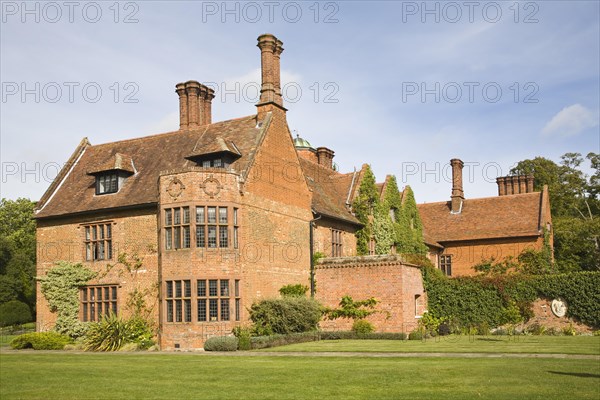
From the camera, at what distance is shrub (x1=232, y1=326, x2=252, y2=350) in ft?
81.3

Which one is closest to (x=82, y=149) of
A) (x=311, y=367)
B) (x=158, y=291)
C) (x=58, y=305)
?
(x=58, y=305)

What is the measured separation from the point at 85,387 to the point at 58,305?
16.3m

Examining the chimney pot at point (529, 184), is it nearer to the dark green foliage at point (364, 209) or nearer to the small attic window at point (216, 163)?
the dark green foliage at point (364, 209)

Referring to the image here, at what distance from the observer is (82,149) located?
35.0 m

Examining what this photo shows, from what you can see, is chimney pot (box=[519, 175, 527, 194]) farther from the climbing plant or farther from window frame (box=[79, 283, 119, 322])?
the climbing plant

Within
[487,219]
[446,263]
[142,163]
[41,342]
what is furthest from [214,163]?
[487,219]

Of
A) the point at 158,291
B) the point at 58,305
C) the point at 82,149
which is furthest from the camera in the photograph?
the point at 82,149

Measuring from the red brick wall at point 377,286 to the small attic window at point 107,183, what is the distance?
9.86m

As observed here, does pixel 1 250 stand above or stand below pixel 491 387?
above

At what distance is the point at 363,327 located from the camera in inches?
1146

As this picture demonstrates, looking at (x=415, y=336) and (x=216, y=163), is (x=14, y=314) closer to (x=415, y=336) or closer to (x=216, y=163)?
(x=216, y=163)

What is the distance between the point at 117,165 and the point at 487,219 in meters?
26.9

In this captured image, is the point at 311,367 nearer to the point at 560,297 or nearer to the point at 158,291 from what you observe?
the point at 158,291

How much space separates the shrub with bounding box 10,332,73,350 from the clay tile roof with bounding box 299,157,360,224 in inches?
494
